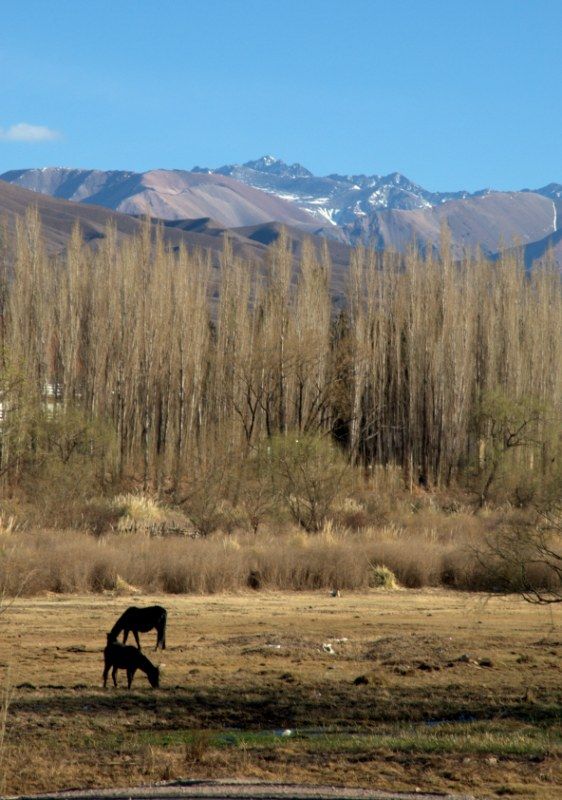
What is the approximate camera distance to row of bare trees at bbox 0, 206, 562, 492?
4681cm

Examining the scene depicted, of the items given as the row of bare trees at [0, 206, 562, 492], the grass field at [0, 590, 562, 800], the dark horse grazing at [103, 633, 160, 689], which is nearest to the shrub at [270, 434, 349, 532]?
the row of bare trees at [0, 206, 562, 492]

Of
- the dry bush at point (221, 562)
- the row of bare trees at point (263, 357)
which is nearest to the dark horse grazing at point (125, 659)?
the dry bush at point (221, 562)

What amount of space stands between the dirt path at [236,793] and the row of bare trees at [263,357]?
35.1m

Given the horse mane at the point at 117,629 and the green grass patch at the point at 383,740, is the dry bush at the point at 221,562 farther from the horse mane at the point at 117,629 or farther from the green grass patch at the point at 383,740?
the green grass patch at the point at 383,740

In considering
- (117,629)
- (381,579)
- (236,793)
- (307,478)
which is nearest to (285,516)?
(307,478)

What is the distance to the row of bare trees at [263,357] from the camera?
154ft

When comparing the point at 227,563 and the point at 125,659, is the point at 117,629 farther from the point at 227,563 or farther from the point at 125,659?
the point at 227,563

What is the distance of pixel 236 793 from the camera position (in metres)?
8.62

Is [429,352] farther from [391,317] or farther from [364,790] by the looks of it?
[364,790]

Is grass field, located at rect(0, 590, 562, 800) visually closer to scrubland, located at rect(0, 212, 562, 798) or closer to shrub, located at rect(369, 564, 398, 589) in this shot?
scrubland, located at rect(0, 212, 562, 798)

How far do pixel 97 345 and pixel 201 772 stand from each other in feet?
126

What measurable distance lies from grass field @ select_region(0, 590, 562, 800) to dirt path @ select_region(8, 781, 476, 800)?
0.41 meters

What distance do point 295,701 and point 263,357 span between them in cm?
3533

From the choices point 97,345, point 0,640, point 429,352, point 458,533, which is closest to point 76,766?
point 0,640
